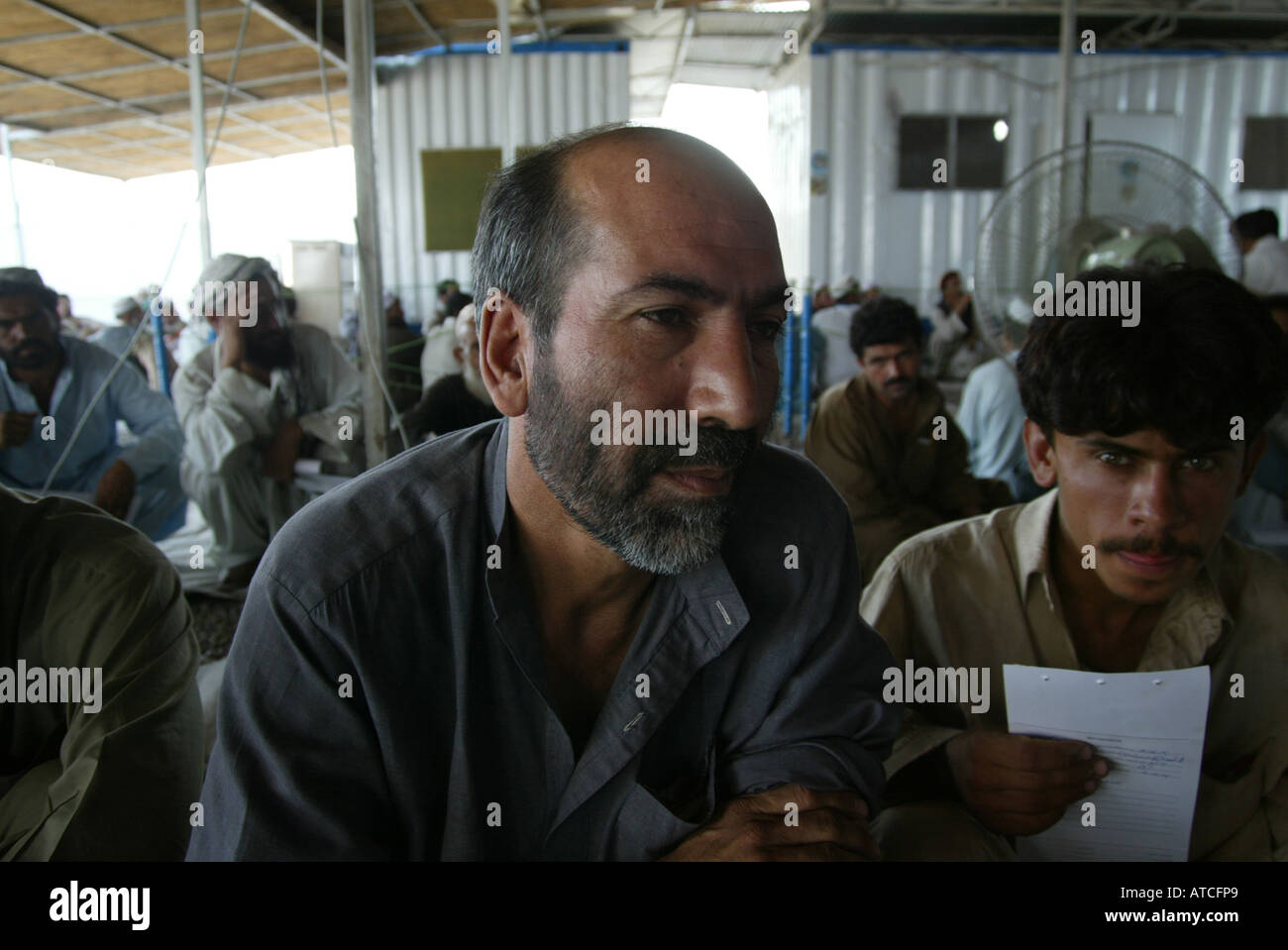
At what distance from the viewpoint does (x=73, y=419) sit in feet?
10.3

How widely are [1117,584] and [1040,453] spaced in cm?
25

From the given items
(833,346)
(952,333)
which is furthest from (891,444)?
(952,333)

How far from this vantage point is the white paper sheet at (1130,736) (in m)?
1.20

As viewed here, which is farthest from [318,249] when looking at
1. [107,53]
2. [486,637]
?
[486,637]

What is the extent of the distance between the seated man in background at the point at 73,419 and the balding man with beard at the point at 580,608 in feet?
7.11

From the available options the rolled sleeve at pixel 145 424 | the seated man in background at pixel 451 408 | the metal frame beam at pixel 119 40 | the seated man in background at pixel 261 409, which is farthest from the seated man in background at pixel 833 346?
the rolled sleeve at pixel 145 424

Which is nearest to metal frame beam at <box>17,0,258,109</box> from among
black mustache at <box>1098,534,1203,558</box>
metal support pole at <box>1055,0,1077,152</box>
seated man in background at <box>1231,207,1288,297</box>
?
black mustache at <box>1098,534,1203,558</box>

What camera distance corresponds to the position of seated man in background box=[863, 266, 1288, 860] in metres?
1.25

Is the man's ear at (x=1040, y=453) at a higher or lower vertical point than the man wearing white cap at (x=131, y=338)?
lower

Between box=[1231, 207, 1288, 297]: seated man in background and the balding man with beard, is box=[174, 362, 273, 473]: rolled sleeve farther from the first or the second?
box=[1231, 207, 1288, 297]: seated man in background

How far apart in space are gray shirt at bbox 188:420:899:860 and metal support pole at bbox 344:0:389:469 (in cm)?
135

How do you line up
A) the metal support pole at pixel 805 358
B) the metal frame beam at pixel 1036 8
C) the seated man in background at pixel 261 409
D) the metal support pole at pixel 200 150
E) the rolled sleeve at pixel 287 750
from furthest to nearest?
1. the metal frame beam at pixel 1036 8
2. the metal support pole at pixel 805 358
3. the seated man in background at pixel 261 409
4. the metal support pole at pixel 200 150
5. the rolled sleeve at pixel 287 750

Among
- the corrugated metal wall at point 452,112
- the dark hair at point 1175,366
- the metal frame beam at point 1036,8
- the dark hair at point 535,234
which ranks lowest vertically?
the dark hair at point 1175,366

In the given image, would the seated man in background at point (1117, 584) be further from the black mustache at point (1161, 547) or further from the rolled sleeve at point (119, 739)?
the rolled sleeve at point (119, 739)
